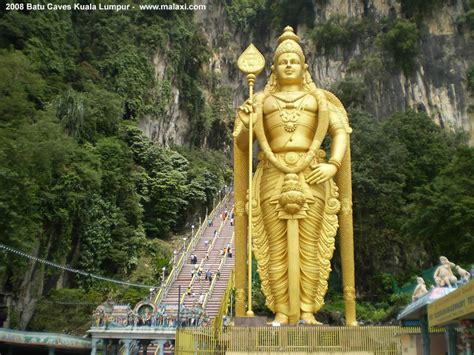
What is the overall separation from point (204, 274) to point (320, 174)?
9.52 meters

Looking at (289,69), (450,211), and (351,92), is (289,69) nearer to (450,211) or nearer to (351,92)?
(450,211)

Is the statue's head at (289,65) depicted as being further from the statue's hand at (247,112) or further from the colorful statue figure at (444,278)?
the colorful statue figure at (444,278)

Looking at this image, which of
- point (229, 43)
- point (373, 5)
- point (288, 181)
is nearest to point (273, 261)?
point (288, 181)

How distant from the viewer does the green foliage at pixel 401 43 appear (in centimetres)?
2616

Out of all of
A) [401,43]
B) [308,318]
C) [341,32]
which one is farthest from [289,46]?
[341,32]

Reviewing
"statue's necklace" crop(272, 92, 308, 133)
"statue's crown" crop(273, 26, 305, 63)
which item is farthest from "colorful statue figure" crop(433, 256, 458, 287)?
"statue's crown" crop(273, 26, 305, 63)

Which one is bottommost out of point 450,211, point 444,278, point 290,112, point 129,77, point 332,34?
point 444,278

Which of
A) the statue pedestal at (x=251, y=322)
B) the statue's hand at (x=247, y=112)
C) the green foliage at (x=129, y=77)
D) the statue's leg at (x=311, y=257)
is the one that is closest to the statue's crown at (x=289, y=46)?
the statue's hand at (x=247, y=112)

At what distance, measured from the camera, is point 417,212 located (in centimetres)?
1424

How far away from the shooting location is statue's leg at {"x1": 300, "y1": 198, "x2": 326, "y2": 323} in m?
8.29

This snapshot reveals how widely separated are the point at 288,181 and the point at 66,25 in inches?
665

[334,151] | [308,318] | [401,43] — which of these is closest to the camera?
[308,318]

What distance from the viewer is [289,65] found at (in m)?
8.86

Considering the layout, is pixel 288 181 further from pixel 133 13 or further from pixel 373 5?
pixel 373 5
